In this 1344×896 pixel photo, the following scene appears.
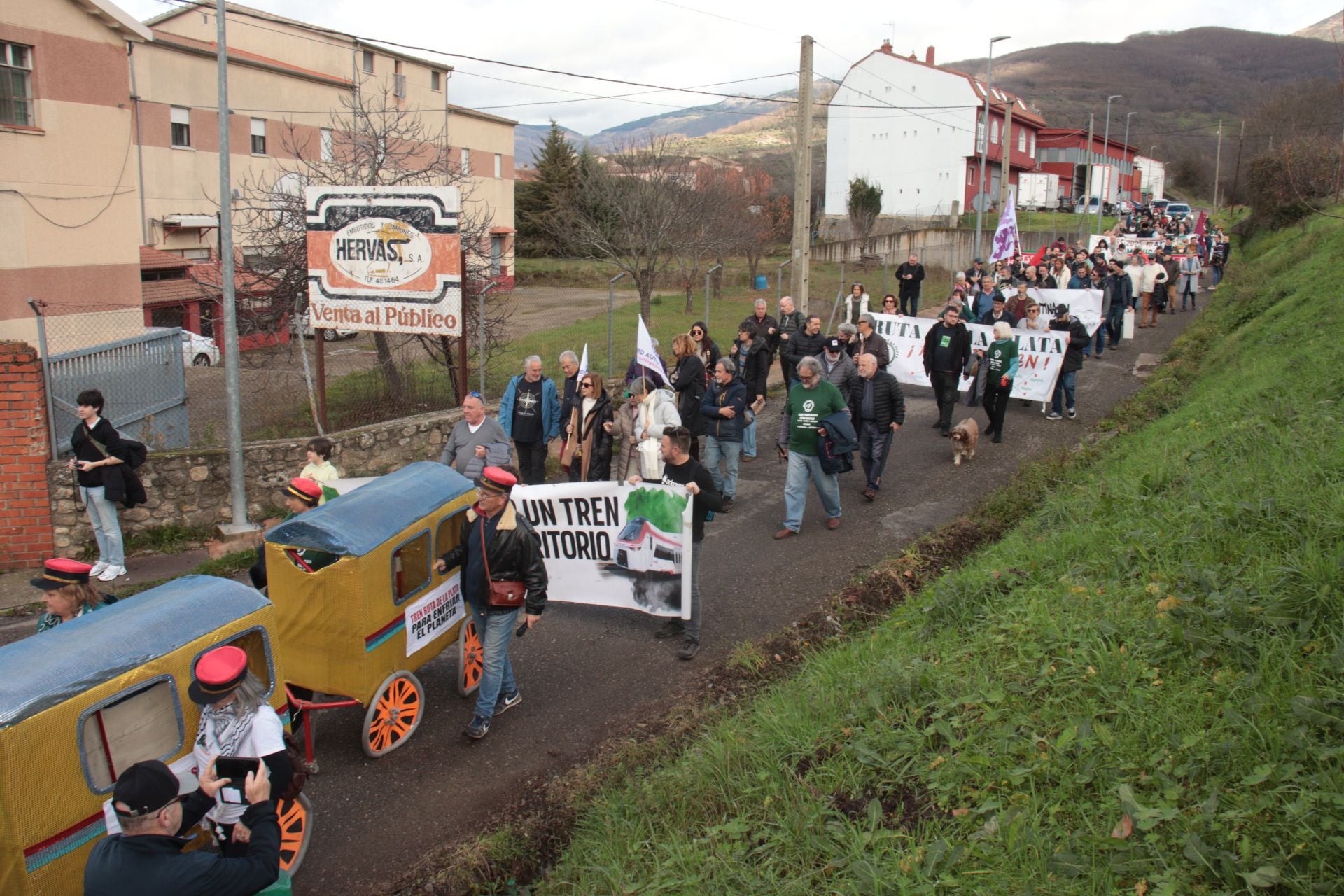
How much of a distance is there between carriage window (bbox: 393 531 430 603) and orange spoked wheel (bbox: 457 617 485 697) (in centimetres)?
57

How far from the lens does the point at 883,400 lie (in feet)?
35.5

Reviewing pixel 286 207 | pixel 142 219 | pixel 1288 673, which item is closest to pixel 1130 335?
pixel 286 207

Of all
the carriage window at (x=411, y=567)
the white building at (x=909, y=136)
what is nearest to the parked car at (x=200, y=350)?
the carriage window at (x=411, y=567)

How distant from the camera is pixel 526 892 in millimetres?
4660

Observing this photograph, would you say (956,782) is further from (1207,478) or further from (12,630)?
(12,630)

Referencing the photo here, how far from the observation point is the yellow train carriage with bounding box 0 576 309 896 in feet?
12.1

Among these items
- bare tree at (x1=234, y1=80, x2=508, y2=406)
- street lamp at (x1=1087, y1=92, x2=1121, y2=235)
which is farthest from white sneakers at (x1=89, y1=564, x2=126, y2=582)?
street lamp at (x1=1087, y1=92, x2=1121, y2=235)

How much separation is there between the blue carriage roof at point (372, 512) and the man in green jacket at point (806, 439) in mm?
3859

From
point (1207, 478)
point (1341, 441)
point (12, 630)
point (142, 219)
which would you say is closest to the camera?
point (1341, 441)

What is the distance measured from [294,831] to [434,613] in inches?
71.3

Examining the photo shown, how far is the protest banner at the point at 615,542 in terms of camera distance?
7492mm

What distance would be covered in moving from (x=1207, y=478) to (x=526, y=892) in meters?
5.58

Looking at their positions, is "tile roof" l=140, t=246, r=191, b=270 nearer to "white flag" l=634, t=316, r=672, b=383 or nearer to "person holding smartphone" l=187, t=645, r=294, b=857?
"white flag" l=634, t=316, r=672, b=383

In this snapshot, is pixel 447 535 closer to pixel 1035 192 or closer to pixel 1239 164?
pixel 1239 164
